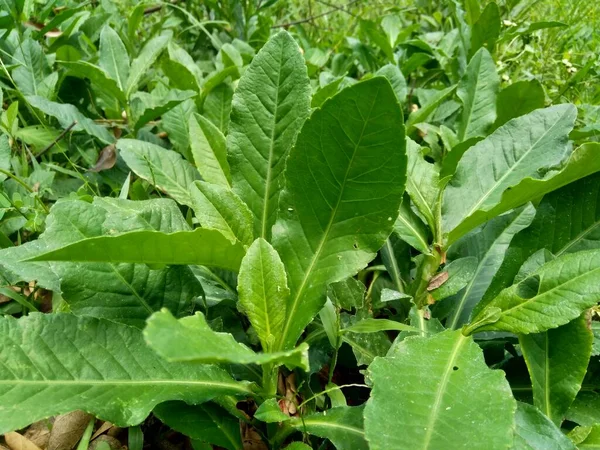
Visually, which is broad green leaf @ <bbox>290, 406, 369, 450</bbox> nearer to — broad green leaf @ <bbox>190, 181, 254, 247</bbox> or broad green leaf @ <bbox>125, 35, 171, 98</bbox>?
broad green leaf @ <bbox>190, 181, 254, 247</bbox>

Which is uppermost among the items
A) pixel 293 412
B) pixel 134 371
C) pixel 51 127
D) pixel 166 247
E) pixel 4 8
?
pixel 4 8

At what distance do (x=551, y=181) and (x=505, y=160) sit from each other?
0.24m

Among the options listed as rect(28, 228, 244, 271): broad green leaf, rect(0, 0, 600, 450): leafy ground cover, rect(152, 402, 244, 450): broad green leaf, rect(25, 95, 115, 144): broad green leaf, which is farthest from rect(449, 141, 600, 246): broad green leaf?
rect(25, 95, 115, 144): broad green leaf

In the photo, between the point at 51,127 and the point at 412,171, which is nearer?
the point at 412,171

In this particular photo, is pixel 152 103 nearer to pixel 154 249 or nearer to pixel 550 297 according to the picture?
pixel 154 249

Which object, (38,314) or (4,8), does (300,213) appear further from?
(4,8)

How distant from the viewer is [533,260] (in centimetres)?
117

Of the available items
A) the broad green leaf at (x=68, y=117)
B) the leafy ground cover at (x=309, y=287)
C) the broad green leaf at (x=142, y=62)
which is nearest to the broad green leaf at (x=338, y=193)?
the leafy ground cover at (x=309, y=287)

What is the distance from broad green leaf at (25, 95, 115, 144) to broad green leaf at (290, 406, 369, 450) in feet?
3.89

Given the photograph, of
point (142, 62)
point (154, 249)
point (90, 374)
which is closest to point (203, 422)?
point (90, 374)

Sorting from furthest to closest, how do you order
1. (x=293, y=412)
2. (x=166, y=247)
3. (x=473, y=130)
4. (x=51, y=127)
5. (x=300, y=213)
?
(x=51, y=127)
(x=473, y=130)
(x=293, y=412)
(x=300, y=213)
(x=166, y=247)

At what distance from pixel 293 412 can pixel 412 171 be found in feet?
2.00

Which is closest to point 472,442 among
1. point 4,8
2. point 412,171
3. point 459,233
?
point 459,233

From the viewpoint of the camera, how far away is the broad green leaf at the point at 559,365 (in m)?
1.00
